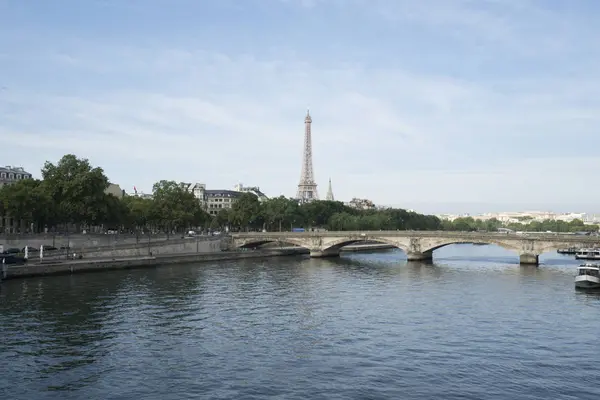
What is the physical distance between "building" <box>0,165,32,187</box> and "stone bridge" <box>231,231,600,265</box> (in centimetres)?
5114

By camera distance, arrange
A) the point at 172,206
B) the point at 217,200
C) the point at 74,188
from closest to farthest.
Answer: the point at 74,188 < the point at 172,206 < the point at 217,200

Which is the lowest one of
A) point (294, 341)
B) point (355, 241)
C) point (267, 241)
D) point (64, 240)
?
point (294, 341)

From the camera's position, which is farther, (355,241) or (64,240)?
(355,241)

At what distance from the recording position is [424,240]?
83750mm

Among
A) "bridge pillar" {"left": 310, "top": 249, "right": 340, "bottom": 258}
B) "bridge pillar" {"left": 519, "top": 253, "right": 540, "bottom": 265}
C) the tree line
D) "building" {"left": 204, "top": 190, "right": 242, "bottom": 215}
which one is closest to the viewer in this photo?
"bridge pillar" {"left": 519, "top": 253, "right": 540, "bottom": 265}

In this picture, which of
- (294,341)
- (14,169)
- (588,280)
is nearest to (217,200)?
(14,169)

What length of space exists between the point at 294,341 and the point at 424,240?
57.8 metres

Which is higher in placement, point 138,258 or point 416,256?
point 138,258

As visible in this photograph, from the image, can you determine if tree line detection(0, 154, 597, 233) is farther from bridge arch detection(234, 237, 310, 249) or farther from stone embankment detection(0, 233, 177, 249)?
bridge arch detection(234, 237, 310, 249)

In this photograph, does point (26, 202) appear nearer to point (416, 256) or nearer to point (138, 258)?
point (138, 258)

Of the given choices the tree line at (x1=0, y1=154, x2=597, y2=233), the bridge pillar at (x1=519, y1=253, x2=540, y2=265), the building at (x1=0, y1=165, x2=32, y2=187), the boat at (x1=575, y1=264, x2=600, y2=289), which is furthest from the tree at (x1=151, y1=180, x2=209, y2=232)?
the boat at (x1=575, y1=264, x2=600, y2=289)

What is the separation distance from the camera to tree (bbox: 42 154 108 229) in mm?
77562

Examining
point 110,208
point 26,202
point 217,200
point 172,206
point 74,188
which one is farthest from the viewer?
point 217,200

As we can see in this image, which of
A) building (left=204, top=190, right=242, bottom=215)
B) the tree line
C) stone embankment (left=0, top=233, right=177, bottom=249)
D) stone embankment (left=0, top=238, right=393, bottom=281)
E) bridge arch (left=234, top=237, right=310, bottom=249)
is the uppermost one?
building (left=204, top=190, right=242, bottom=215)
